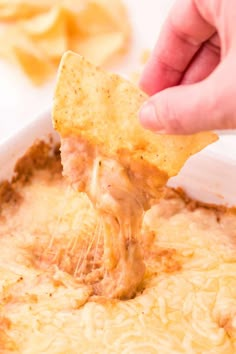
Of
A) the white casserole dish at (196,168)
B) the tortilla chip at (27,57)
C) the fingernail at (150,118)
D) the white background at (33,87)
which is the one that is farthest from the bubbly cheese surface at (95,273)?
the tortilla chip at (27,57)

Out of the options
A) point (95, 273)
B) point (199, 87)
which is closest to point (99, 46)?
point (95, 273)

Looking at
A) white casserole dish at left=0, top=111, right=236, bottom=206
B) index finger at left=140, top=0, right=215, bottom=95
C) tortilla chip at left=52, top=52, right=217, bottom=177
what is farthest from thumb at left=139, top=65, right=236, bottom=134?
white casserole dish at left=0, top=111, right=236, bottom=206

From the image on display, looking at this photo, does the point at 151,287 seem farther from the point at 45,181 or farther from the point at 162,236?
the point at 45,181

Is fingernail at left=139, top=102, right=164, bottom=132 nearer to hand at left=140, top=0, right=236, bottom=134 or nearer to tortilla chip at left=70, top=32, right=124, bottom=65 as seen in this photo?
hand at left=140, top=0, right=236, bottom=134

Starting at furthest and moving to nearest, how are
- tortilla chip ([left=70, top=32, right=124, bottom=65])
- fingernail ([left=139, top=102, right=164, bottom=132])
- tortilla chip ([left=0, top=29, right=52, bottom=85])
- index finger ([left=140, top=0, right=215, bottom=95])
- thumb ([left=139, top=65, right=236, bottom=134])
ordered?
tortilla chip ([left=70, top=32, right=124, bottom=65]) → tortilla chip ([left=0, top=29, right=52, bottom=85]) → index finger ([left=140, top=0, right=215, bottom=95]) → fingernail ([left=139, top=102, right=164, bottom=132]) → thumb ([left=139, top=65, right=236, bottom=134])

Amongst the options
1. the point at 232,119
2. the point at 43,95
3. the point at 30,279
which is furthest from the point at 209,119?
the point at 43,95
